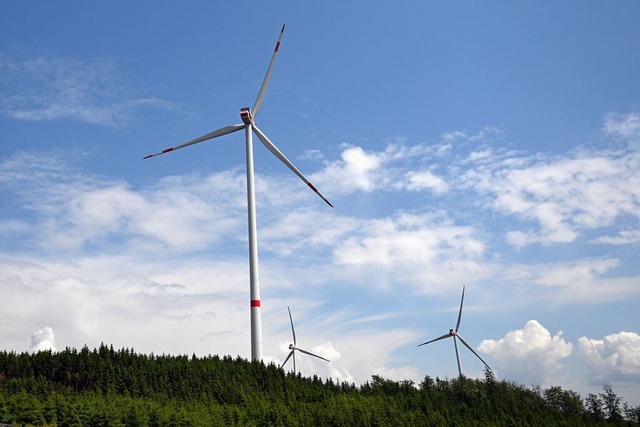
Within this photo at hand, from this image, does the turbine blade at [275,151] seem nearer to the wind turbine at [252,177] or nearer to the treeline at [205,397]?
the wind turbine at [252,177]

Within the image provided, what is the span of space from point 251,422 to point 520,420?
149 ft

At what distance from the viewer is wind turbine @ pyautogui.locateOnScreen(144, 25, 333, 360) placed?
82250 mm

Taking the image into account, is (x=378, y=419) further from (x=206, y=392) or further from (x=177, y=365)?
(x=177, y=365)

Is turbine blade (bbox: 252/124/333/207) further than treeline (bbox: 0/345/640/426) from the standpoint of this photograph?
Yes

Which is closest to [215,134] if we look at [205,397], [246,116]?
[246,116]

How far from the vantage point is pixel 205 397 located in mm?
75750

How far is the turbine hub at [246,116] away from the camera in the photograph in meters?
94.8

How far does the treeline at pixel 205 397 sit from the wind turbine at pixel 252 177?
7.03m

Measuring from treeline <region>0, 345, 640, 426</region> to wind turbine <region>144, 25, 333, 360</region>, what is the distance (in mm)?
7029

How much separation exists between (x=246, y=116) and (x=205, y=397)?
1642 inches

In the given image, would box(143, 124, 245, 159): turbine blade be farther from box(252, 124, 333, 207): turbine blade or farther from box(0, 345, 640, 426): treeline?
box(0, 345, 640, 426): treeline

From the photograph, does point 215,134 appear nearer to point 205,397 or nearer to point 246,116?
point 246,116

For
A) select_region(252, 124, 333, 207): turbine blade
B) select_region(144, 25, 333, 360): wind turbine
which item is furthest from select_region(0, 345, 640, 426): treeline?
select_region(252, 124, 333, 207): turbine blade

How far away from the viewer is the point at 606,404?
129m
